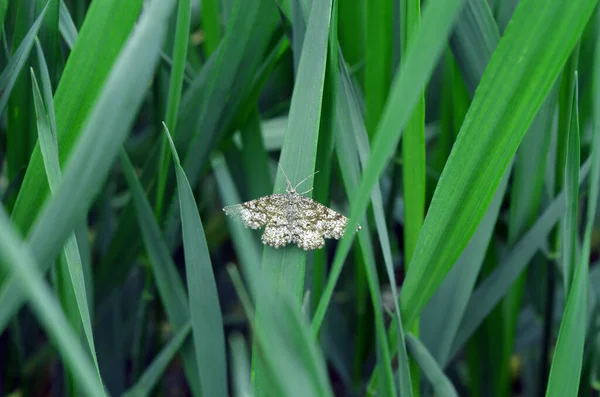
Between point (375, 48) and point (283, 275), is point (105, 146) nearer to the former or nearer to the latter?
point (283, 275)

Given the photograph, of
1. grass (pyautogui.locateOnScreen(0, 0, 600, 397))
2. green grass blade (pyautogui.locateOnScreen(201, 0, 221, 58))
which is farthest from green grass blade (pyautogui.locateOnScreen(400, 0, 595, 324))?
green grass blade (pyautogui.locateOnScreen(201, 0, 221, 58))

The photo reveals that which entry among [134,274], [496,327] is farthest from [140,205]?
[496,327]

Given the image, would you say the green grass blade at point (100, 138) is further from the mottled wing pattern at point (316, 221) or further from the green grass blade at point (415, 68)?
the mottled wing pattern at point (316, 221)

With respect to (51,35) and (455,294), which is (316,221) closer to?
(455,294)

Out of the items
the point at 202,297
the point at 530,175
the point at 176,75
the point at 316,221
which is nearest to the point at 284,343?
the point at 202,297

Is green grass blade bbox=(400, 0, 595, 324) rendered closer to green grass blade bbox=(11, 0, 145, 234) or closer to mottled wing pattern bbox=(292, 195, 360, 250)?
mottled wing pattern bbox=(292, 195, 360, 250)

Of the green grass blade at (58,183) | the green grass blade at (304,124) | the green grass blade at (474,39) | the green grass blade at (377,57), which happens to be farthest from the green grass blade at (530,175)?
the green grass blade at (58,183)
